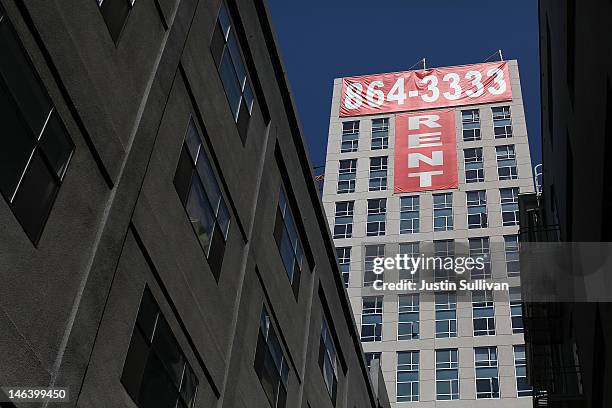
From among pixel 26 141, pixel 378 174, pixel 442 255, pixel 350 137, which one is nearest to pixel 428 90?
pixel 350 137

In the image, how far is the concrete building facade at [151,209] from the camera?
12258mm

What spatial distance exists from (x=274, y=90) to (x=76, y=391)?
15054 mm

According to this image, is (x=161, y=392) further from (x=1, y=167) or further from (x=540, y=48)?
(x=540, y=48)

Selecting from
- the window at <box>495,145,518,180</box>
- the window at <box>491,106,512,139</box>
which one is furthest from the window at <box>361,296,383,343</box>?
the window at <box>491,106,512,139</box>

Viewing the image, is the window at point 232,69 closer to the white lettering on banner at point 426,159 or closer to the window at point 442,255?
the window at point 442,255

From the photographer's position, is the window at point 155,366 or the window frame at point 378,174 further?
the window frame at point 378,174

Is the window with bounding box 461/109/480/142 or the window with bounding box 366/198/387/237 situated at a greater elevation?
the window with bounding box 461/109/480/142

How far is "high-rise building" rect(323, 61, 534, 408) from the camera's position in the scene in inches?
2416

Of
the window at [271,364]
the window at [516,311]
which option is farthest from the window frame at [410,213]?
the window at [271,364]

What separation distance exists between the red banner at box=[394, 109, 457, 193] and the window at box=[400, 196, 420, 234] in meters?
1.04

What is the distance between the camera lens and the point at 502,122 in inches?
3034

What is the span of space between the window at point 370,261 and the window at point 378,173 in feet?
22.2

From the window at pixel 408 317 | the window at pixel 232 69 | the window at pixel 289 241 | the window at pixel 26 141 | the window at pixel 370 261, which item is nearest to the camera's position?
the window at pixel 26 141

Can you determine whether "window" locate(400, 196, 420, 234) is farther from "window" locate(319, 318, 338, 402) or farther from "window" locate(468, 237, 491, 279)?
"window" locate(319, 318, 338, 402)
